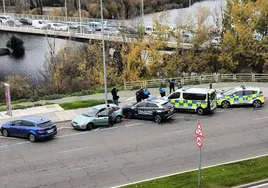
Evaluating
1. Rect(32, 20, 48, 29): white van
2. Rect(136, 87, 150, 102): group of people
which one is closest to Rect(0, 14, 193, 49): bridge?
Rect(32, 20, 48, 29): white van

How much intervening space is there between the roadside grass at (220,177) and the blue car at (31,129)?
316 inches

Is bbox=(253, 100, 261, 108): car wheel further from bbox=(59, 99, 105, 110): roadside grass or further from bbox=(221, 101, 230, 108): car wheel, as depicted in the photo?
bbox=(59, 99, 105, 110): roadside grass

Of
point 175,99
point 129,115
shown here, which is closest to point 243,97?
point 175,99

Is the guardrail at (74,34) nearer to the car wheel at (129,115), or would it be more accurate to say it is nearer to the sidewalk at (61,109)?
the sidewalk at (61,109)

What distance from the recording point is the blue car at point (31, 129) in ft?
74.6

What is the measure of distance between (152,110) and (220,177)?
9697 mm

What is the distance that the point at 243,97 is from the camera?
92.7 feet

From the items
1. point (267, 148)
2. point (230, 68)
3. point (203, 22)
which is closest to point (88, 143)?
point (267, 148)

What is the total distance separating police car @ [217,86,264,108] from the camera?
92.2ft

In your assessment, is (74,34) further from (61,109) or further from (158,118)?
(158,118)

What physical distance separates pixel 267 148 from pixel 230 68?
2561cm

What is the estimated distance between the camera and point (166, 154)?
20234 mm

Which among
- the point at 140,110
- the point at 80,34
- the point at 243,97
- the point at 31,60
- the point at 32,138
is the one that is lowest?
the point at 32,138

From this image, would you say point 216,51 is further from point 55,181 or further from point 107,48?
point 55,181
